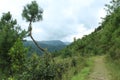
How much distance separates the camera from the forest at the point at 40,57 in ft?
62.0

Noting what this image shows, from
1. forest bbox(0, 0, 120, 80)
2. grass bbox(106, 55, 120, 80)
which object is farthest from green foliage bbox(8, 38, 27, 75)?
grass bbox(106, 55, 120, 80)

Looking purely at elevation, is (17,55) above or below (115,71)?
above

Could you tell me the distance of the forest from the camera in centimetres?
1891

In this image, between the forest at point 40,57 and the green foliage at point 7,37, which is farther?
the green foliage at point 7,37

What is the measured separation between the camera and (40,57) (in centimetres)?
1967

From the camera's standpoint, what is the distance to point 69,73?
22031 mm

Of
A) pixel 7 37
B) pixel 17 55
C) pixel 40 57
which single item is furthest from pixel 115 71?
pixel 7 37

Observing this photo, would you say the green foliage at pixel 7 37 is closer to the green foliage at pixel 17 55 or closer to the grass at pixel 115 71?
the green foliage at pixel 17 55

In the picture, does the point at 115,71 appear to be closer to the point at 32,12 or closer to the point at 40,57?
the point at 40,57

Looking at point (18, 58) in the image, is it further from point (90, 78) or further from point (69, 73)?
point (90, 78)

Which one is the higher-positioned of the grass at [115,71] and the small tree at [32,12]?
the small tree at [32,12]

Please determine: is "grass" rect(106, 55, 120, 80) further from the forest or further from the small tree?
the small tree

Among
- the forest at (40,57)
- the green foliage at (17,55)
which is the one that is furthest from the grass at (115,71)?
the green foliage at (17,55)

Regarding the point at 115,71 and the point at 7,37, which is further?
the point at 7,37
